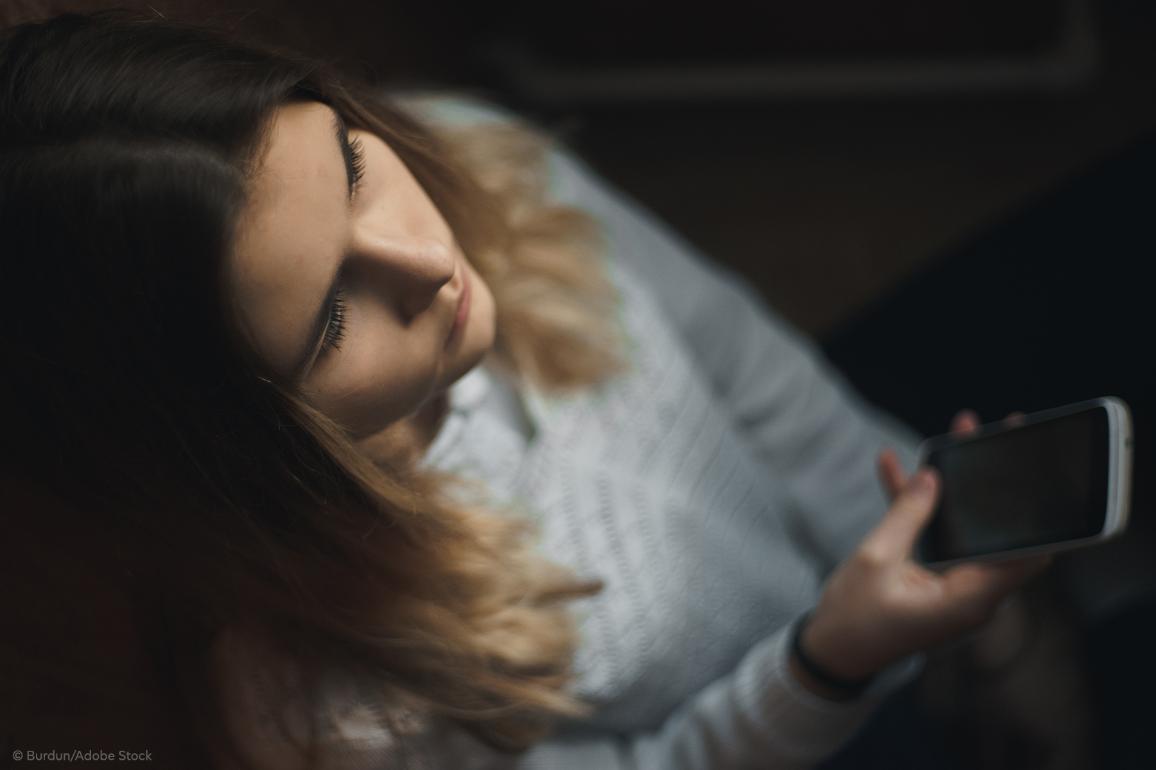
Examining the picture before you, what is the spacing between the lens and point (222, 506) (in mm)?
559

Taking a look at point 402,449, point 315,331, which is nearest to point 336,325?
point 315,331

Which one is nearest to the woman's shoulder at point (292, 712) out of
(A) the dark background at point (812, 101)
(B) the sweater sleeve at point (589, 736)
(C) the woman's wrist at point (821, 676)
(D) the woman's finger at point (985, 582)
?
(B) the sweater sleeve at point (589, 736)

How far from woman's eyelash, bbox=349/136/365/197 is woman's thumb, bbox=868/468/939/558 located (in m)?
0.43

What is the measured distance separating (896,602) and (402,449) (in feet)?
1.17

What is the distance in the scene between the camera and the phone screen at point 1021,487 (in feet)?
2.14

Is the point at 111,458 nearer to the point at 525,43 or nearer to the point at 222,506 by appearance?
the point at 222,506

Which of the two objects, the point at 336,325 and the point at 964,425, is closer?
the point at 336,325

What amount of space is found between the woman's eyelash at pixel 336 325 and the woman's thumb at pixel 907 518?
408mm

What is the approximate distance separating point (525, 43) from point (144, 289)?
123 centimetres

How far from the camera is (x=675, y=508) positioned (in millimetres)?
806

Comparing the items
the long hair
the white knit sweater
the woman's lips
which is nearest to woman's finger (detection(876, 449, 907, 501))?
the white knit sweater

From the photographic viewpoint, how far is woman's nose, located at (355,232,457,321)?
54 cm

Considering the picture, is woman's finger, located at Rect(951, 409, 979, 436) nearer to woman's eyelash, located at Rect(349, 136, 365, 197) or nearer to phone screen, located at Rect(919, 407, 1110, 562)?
phone screen, located at Rect(919, 407, 1110, 562)

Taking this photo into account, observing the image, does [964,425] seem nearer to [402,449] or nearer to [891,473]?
[891,473]
